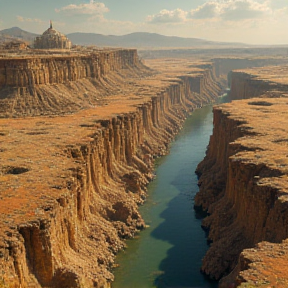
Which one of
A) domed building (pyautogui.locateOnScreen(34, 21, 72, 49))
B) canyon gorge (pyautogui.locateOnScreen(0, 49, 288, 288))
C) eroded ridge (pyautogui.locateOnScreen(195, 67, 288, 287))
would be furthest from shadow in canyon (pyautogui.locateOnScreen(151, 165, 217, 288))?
domed building (pyautogui.locateOnScreen(34, 21, 72, 49))

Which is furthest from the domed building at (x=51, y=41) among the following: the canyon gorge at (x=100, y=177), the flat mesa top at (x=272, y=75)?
the flat mesa top at (x=272, y=75)

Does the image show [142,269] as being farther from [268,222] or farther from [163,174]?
[163,174]

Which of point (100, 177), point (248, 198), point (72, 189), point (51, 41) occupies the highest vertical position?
point (51, 41)

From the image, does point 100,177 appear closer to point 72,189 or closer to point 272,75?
point 72,189

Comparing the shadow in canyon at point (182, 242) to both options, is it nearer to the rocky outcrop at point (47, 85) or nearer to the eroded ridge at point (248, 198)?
the eroded ridge at point (248, 198)

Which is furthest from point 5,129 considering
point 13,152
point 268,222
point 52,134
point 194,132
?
point 194,132

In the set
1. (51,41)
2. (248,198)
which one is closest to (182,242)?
(248,198)
